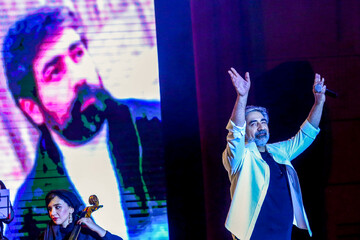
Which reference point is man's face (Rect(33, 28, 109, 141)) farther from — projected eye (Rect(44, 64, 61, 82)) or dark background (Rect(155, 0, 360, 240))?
dark background (Rect(155, 0, 360, 240))

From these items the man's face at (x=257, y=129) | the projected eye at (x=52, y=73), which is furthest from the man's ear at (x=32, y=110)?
the man's face at (x=257, y=129)

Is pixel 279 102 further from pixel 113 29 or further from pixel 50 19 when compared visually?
pixel 50 19

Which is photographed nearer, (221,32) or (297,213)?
(297,213)

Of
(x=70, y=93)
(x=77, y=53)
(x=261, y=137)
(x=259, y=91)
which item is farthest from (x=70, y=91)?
(x=261, y=137)

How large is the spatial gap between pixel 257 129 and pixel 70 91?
1.63 m

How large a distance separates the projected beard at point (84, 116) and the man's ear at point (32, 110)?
0.05 metres

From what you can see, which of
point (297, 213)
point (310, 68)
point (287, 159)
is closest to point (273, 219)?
point (297, 213)

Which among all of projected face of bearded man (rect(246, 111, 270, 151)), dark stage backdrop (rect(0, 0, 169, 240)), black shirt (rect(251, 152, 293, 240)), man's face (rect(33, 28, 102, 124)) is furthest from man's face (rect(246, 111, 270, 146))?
man's face (rect(33, 28, 102, 124))

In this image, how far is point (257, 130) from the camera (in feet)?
9.94

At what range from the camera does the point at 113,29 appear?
378 cm

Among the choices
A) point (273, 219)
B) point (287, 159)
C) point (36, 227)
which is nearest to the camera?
point (273, 219)

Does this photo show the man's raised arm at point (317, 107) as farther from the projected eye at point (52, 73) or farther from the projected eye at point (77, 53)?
the projected eye at point (52, 73)

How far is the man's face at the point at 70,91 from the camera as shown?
3756mm

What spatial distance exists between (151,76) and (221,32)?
26.8 inches
